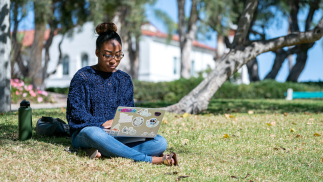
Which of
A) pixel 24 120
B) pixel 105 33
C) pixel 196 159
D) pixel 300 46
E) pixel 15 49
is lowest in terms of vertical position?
pixel 196 159

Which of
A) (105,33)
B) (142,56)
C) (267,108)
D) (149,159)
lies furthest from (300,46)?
(149,159)

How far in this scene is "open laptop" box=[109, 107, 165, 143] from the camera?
3.19 m

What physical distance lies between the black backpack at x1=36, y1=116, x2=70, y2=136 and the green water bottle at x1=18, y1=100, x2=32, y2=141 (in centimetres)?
33

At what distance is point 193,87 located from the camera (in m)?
17.2

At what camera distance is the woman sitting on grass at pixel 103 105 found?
3.39 metres

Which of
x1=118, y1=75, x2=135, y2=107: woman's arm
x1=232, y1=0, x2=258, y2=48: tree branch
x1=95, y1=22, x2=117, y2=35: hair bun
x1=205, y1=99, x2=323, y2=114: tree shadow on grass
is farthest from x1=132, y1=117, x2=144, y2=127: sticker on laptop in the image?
x1=205, y1=99, x2=323, y2=114: tree shadow on grass

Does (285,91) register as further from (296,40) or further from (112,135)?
(112,135)

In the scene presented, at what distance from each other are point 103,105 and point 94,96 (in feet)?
0.47

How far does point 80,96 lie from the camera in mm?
3510

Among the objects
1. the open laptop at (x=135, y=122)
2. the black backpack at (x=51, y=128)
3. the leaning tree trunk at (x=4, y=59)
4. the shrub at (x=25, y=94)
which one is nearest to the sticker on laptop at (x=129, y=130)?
the open laptop at (x=135, y=122)

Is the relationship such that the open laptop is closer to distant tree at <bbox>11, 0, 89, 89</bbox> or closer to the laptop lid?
the laptop lid

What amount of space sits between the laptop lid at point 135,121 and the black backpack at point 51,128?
1.57m

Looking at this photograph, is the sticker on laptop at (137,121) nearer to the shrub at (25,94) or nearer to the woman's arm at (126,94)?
the woman's arm at (126,94)

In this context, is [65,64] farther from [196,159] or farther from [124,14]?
[196,159]
